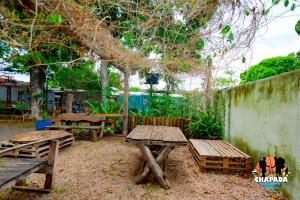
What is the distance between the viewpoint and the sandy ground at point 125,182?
3.32m

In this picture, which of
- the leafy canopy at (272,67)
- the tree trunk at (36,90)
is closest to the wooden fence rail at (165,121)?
the leafy canopy at (272,67)

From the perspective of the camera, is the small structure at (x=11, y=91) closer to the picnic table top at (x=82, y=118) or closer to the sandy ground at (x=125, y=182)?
the picnic table top at (x=82, y=118)

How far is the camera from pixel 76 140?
294 inches

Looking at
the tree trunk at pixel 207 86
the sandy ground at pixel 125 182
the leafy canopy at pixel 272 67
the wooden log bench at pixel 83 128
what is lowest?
the sandy ground at pixel 125 182

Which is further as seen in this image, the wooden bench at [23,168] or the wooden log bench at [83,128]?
the wooden log bench at [83,128]

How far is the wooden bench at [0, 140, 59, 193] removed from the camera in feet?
7.86

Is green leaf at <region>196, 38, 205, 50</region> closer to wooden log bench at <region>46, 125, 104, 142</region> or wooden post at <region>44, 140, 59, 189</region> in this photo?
wooden post at <region>44, 140, 59, 189</region>

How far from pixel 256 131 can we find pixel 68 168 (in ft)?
11.8

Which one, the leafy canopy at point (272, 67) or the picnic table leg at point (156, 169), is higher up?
the leafy canopy at point (272, 67)

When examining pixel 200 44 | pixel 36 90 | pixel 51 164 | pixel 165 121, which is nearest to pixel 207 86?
pixel 165 121

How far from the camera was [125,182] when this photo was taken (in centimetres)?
379

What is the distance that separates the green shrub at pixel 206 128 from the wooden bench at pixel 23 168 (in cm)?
478

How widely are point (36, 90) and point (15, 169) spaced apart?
11.1 m
